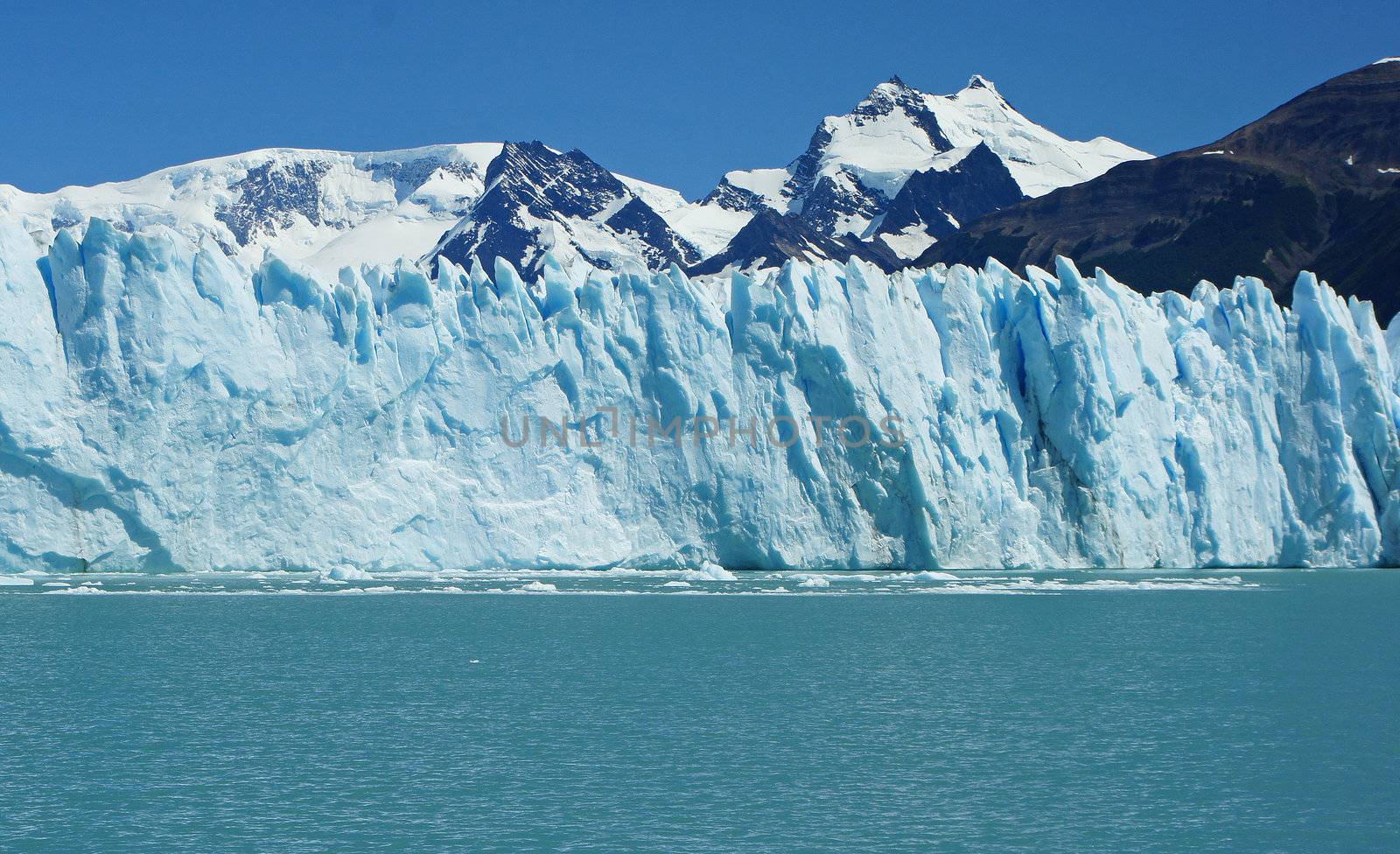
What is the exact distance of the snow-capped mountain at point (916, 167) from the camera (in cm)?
15062

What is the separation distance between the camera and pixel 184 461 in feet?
104

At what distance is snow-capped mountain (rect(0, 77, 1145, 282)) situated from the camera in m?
149

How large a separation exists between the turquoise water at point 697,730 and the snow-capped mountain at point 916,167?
391ft

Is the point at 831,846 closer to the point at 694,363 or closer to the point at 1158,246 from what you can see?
the point at 694,363

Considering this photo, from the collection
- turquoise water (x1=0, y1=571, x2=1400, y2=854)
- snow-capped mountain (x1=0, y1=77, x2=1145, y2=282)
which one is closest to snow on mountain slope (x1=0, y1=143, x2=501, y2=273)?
snow-capped mountain (x1=0, y1=77, x2=1145, y2=282)

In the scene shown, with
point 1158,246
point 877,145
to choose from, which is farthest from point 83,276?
point 877,145

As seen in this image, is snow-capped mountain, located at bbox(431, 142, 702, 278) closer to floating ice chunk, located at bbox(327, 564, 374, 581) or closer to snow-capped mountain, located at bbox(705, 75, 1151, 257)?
snow-capped mountain, located at bbox(705, 75, 1151, 257)

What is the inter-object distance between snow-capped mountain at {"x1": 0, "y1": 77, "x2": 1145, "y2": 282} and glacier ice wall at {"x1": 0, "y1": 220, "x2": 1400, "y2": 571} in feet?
300

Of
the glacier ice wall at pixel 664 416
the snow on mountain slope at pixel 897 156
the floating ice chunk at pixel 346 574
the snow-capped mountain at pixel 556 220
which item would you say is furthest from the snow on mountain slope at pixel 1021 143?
the floating ice chunk at pixel 346 574

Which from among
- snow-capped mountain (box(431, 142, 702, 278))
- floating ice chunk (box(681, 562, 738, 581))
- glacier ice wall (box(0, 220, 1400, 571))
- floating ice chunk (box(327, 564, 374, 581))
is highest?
snow-capped mountain (box(431, 142, 702, 278))

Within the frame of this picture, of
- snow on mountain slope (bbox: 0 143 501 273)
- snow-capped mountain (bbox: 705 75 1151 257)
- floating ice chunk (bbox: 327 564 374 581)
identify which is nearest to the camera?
floating ice chunk (bbox: 327 564 374 581)

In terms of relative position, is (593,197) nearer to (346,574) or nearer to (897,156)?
(897,156)

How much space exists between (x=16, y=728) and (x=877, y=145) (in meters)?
172

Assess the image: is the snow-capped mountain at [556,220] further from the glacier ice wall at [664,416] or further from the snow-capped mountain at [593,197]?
the glacier ice wall at [664,416]
